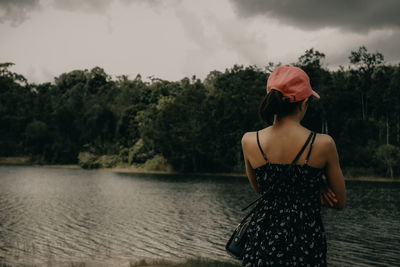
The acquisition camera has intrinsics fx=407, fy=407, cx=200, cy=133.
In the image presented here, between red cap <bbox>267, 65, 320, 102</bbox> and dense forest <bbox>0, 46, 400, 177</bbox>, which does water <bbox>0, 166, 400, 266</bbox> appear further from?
dense forest <bbox>0, 46, 400, 177</bbox>

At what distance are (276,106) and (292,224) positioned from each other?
62 centimetres

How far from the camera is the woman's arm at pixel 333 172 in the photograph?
203 cm

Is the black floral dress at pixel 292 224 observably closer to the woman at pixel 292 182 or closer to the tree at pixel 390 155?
the woman at pixel 292 182

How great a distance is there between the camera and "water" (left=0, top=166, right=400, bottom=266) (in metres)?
12.7

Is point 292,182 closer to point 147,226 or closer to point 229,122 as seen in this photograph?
point 147,226

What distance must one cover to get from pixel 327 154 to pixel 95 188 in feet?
109

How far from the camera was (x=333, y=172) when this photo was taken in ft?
6.82

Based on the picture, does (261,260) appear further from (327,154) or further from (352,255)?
(352,255)

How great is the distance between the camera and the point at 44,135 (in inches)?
2837

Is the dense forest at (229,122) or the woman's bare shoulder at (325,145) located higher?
the dense forest at (229,122)

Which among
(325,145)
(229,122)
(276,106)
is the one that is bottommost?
(325,145)

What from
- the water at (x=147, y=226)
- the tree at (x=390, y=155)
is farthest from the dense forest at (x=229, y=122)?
the water at (x=147, y=226)

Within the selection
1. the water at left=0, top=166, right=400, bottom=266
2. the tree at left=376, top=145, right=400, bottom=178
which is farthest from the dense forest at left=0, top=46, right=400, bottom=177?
the water at left=0, top=166, right=400, bottom=266

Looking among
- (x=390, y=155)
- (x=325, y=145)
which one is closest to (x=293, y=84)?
(x=325, y=145)
